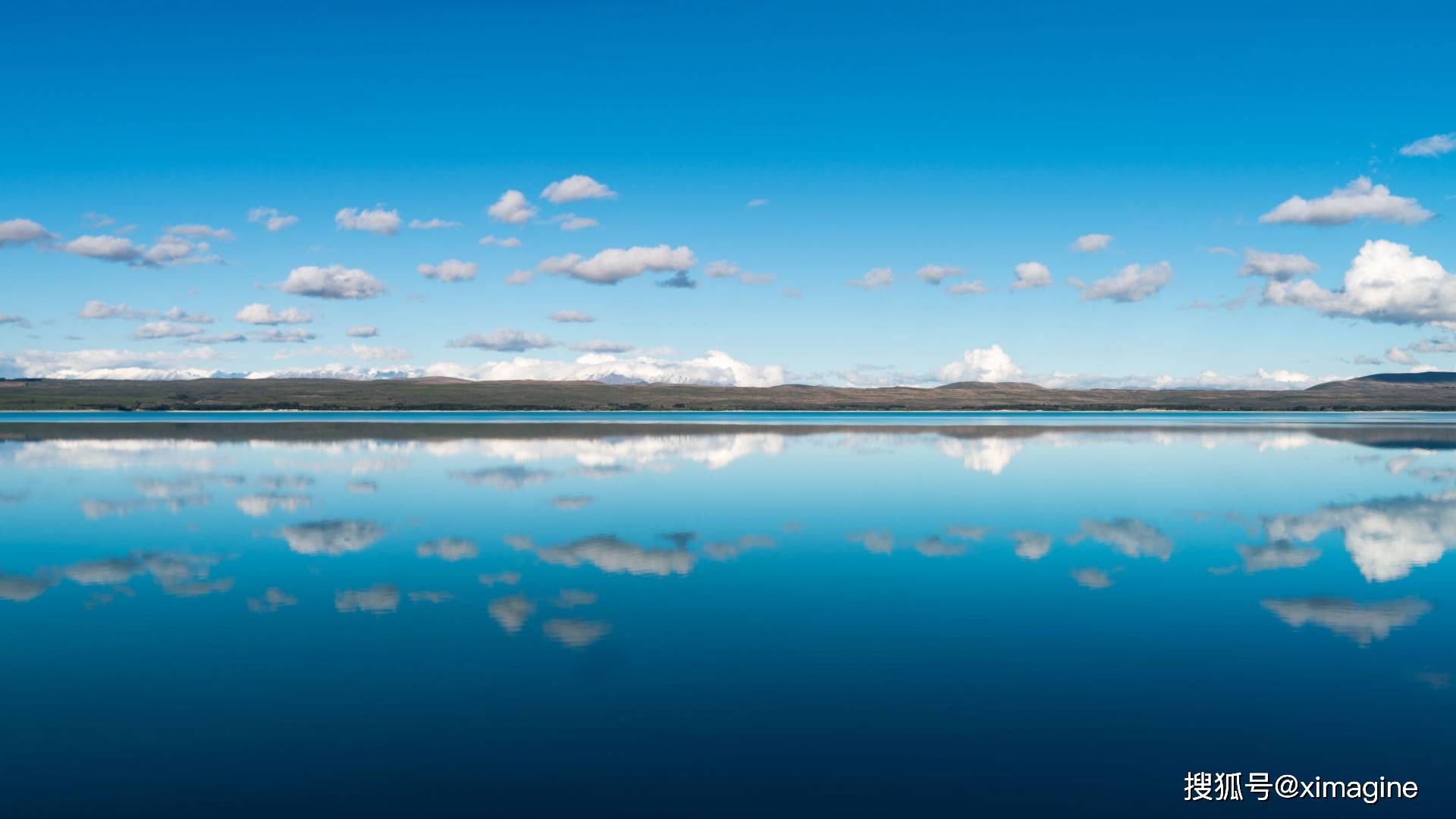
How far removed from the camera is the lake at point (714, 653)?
862 centimetres

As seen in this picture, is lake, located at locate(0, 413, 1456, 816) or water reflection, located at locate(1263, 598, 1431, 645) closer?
lake, located at locate(0, 413, 1456, 816)

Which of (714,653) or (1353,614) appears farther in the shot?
(1353,614)

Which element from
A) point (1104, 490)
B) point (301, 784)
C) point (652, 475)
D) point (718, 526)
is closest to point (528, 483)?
point (652, 475)

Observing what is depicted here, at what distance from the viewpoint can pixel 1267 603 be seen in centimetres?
1541

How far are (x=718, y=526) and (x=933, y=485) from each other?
12.3m

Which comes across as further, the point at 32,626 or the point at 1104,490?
the point at 1104,490

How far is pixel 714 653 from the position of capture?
1249 centimetres

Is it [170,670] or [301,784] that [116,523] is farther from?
[301,784]

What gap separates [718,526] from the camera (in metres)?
23.6

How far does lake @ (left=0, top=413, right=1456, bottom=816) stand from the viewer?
862 cm

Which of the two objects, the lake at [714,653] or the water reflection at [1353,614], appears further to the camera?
the water reflection at [1353,614]

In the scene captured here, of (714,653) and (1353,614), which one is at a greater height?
(714,653)

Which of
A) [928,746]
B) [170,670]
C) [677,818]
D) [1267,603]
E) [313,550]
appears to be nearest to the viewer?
[677,818]

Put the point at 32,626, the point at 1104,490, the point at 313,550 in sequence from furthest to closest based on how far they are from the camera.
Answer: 1. the point at 1104,490
2. the point at 313,550
3. the point at 32,626
